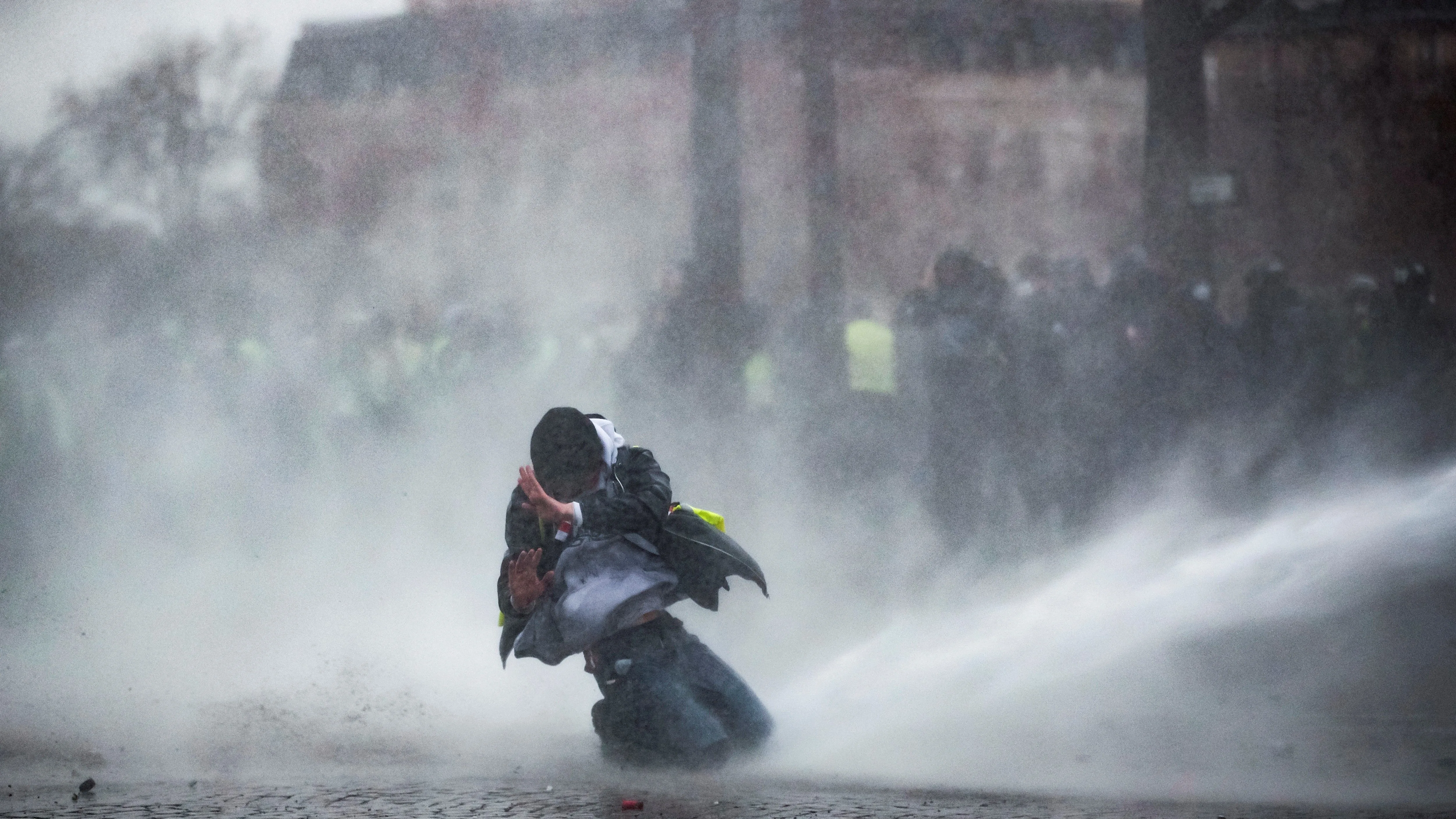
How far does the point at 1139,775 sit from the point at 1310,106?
24.0 feet

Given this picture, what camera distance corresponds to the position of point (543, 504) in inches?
173

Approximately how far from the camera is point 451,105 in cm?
877

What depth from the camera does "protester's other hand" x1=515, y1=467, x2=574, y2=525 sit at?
14.5 ft

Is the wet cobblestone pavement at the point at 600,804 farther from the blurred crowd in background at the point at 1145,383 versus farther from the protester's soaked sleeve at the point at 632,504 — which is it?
the blurred crowd in background at the point at 1145,383

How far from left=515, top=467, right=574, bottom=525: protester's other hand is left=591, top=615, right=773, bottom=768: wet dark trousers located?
1.62 ft

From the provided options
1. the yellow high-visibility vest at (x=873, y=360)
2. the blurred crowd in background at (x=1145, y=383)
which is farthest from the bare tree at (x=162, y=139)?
the blurred crowd in background at (x=1145, y=383)

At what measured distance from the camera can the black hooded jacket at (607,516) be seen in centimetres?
449

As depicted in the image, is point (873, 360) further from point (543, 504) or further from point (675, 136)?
point (543, 504)

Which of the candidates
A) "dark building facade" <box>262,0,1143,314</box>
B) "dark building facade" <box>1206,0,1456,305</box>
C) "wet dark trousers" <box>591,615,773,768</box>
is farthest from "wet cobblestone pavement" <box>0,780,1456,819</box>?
"dark building facade" <box>1206,0,1456,305</box>

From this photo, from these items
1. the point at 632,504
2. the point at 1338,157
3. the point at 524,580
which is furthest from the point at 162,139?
the point at 1338,157

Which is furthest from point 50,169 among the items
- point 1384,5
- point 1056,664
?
point 1384,5

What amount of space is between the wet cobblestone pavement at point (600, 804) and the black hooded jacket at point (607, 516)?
2.00ft

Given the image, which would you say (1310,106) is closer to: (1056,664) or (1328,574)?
(1328,574)

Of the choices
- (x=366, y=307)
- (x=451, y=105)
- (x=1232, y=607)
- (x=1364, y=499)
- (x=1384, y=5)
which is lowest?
(x=1232, y=607)
